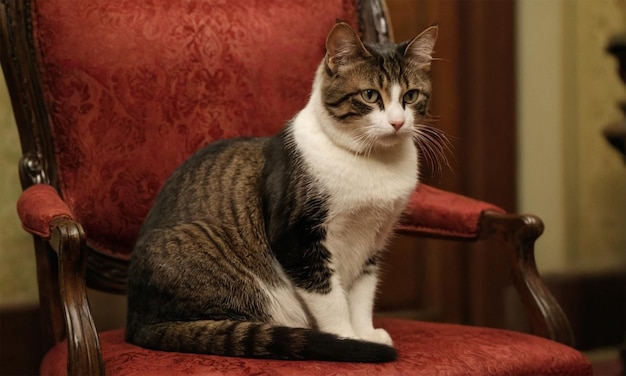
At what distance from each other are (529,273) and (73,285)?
2.70 ft

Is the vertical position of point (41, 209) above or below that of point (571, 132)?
above

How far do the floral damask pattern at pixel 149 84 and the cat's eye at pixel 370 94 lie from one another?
16.2 inches

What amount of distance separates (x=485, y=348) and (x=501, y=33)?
51.8 inches

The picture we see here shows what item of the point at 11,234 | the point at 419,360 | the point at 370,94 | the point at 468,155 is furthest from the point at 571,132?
the point at 11,234

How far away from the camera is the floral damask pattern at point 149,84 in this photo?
1.61 m

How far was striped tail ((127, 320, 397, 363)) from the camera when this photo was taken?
1258 mm

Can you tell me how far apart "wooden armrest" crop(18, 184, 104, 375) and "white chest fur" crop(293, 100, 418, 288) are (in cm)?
40

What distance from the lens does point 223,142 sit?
1.58m

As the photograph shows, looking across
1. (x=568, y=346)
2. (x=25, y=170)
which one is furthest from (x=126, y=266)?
(x=568, y=346)

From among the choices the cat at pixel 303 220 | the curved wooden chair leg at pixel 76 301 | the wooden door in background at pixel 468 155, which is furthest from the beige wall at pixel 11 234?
the wooden door in background at pixel 468 155

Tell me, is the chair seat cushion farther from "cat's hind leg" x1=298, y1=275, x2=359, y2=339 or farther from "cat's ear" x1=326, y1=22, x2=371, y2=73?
"cat's ear" x1=326, y1=22, x2=371, y2=73

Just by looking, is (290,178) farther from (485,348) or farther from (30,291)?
(30,291)

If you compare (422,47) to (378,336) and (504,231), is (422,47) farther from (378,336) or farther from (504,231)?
(378,336)

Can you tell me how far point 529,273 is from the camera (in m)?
1.57
